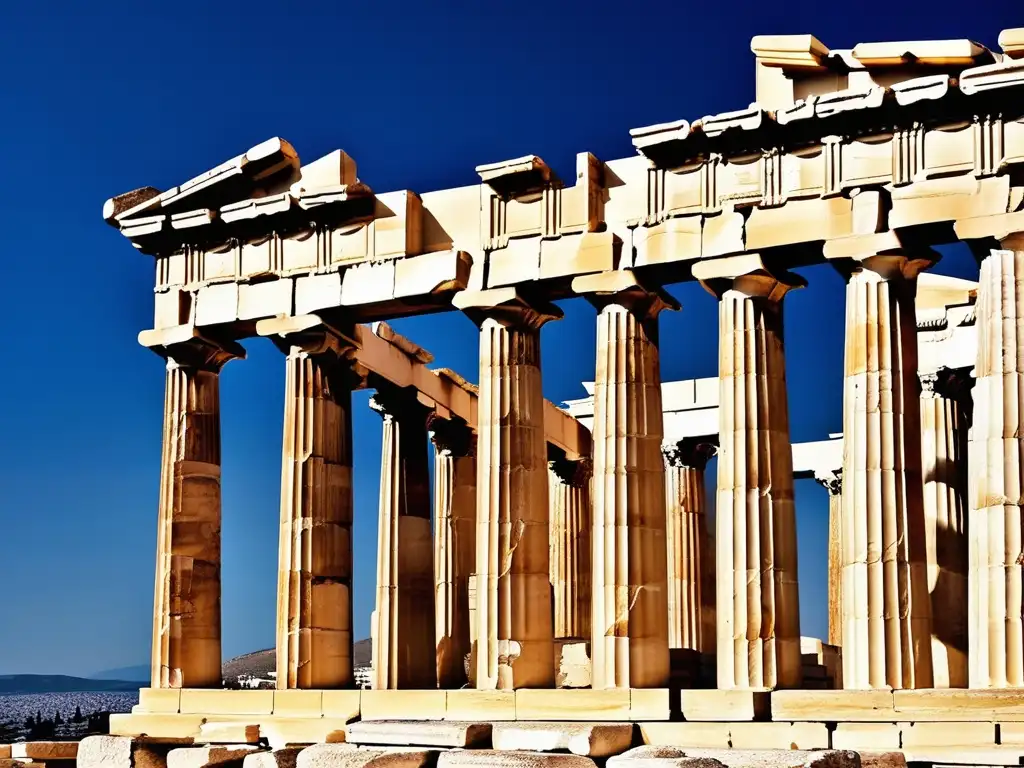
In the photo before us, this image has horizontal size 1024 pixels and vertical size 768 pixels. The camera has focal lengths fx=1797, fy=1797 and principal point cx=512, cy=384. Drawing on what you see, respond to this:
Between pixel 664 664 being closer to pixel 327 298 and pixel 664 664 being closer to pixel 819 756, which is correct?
pixel 819 756

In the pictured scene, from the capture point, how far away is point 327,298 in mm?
43094

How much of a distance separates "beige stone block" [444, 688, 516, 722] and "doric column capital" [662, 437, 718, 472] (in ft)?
60.0

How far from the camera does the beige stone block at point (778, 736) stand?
3403 centimetres

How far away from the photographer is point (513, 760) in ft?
103

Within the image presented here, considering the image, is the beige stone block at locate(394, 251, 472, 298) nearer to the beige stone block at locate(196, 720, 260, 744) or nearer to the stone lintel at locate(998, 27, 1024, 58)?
the beige stone block at locate(196, 720, 260, 744)

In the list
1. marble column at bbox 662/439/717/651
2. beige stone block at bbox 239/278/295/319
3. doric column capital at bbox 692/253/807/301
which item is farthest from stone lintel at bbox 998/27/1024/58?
marble column at bbox 662/439/717/651

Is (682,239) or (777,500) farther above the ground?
(682,239)

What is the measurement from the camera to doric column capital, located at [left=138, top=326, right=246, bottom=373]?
148 feet

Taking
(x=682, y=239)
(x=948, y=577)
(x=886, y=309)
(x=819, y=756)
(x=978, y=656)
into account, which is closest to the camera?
(x=819, y=756)

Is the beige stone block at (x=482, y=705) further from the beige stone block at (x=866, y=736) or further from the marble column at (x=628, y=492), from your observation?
the beige stone block at (x=866, y=736)

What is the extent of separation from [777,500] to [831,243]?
539cm

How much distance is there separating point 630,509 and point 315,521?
867 cm

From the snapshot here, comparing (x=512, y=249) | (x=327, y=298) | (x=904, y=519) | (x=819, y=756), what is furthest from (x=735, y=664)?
(x=327, y=298)

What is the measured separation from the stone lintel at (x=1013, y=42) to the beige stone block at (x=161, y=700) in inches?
943
